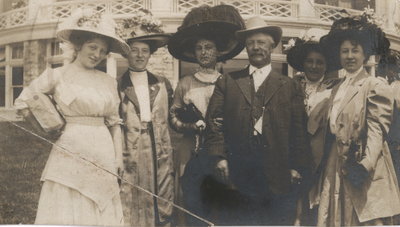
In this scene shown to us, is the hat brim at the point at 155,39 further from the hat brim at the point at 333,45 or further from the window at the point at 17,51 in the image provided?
the hat brim at the point at 333,45

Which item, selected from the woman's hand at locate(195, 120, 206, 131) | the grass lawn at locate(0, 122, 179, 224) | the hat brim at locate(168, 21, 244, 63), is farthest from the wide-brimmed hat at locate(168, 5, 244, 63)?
the grass lawn at locate(0, 122, 179, 224)

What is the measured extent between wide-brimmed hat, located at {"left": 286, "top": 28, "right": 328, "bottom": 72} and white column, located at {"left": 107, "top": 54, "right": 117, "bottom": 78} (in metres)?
1.84

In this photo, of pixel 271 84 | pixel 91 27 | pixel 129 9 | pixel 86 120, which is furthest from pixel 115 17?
pixel 271 84

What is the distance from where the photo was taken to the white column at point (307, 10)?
612 centimetres

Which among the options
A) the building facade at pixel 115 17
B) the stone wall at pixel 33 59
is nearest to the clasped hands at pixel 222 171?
the building facade at pixel 115 17

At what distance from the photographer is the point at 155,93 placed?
19.5ft

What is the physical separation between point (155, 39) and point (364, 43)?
90.1 inches

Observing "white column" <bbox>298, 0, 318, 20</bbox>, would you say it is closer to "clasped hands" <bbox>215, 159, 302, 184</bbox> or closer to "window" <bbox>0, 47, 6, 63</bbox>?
"clasped hands" <bbox>215, 159, 302, 184</bbox>

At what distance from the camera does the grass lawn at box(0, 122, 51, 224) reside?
5922 millimetres

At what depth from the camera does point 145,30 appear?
5.93 meters

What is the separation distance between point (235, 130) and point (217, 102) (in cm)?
35

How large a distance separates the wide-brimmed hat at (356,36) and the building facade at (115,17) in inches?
4.3

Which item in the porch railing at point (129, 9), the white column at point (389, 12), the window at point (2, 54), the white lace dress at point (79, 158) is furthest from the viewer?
the white column at point (389, 12)

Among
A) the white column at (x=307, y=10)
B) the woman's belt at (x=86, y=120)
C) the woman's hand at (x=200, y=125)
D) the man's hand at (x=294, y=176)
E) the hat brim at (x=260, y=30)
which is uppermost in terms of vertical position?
the white column at (x=307, y=10)
